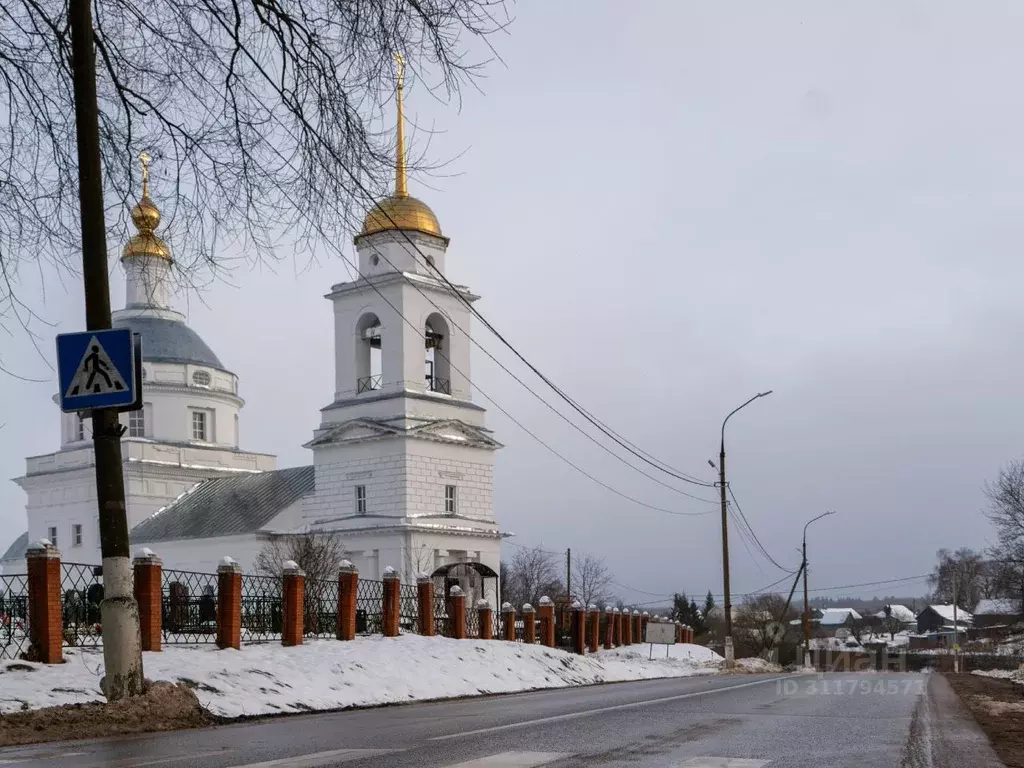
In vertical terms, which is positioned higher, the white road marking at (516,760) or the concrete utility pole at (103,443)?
the concrete utility pole at (103,443)

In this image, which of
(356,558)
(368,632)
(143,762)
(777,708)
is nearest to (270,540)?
(356,558)

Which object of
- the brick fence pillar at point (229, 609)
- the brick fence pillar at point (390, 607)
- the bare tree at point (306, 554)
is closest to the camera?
the brick fence pillar at point (229, 609)

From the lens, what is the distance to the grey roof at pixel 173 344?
68062 mm

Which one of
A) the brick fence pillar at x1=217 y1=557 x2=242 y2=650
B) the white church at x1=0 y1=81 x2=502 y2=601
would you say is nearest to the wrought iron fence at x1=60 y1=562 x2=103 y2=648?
the brick fence pillar at x1=217 y1=557 x2=242 y2=650

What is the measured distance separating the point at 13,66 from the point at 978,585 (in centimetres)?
15156

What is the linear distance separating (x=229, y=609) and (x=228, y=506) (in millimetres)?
42425

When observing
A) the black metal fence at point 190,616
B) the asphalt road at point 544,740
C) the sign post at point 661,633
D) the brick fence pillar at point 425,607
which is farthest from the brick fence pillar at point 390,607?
the sign post at point 661,633

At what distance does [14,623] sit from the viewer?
17.6 m

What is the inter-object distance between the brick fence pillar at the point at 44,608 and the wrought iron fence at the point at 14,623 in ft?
0.74

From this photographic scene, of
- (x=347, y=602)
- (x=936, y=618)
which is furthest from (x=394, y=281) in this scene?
(x=936, y=618)

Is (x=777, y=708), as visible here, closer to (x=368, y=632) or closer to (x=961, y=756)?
(x=961, y=756)

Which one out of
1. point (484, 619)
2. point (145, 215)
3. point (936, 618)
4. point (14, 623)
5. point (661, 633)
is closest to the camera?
point (145, 215)

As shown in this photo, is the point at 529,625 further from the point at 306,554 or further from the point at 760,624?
the point at 760,624

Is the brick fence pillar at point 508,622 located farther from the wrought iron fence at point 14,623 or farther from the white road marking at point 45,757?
the white road marking at point 45,757
